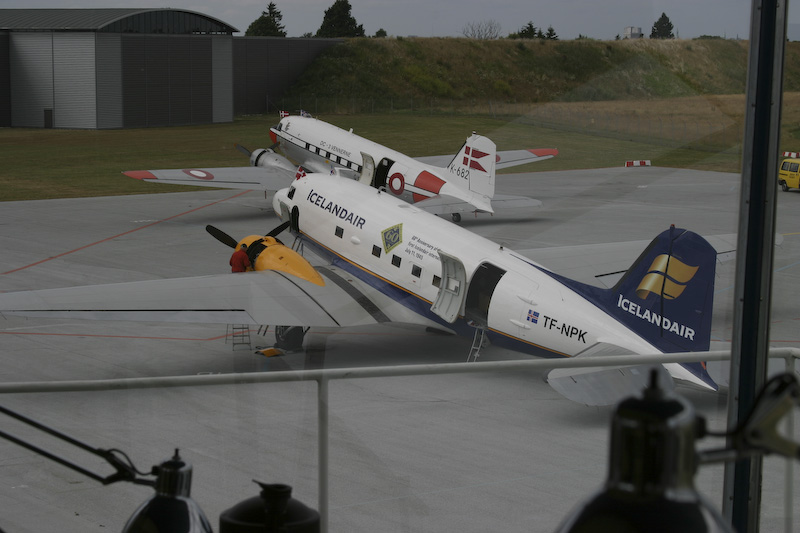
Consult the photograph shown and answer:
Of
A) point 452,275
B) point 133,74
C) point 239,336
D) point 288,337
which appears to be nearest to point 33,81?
point 133,74

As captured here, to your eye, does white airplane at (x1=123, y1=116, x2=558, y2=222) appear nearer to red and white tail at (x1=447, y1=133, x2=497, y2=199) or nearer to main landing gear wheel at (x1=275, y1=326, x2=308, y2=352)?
red and white tail at (x1=447, y1=133, x2=497, y2=199)

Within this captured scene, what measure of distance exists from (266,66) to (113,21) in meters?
1.11

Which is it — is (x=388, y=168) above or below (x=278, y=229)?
above

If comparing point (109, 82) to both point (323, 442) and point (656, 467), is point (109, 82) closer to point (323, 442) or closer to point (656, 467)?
point (323, 442)

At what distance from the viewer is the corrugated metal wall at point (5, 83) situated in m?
5.84

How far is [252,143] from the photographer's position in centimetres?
802

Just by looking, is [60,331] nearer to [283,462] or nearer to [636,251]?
[636,251]

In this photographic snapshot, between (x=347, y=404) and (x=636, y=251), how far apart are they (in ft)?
30.7

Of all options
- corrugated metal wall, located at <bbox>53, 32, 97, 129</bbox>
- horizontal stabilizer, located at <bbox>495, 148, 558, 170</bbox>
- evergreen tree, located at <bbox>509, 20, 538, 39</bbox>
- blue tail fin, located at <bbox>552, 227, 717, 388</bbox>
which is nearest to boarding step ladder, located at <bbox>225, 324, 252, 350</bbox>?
horizontal stabilizer, located at <bbox>495, 148, 558, 170</bbox>

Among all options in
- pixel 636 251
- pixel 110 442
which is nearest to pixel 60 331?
pixel 636 251

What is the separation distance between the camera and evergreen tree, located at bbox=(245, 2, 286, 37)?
4.67m

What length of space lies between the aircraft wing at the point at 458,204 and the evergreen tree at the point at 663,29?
579 cm

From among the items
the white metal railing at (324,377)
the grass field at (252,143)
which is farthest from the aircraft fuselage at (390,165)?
the white metal railing at (324,377)

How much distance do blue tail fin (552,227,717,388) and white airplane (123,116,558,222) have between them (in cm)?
154
